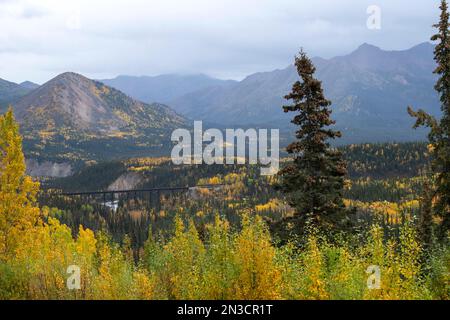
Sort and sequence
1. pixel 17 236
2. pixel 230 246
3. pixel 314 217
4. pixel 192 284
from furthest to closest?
1. pixel 17 236
2. pixel 314 217
3. pixel 230 246
4. pixel 192 284

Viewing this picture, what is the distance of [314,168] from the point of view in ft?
91.8

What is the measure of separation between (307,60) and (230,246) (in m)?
15.2

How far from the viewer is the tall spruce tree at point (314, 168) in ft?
90.0

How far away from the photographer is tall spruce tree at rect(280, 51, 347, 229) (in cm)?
2742

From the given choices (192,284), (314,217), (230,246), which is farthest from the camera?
(314,217)

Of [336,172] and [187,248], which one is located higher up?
[336,172]

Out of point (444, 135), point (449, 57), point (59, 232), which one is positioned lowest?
point (59, 232)

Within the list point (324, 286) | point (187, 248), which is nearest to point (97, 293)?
point (187, 248)

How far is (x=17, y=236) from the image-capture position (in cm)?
3359

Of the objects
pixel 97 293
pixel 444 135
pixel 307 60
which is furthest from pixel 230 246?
pixel 444 135

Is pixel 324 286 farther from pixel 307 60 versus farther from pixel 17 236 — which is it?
pixel 17 236

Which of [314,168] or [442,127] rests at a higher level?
[442,127]
